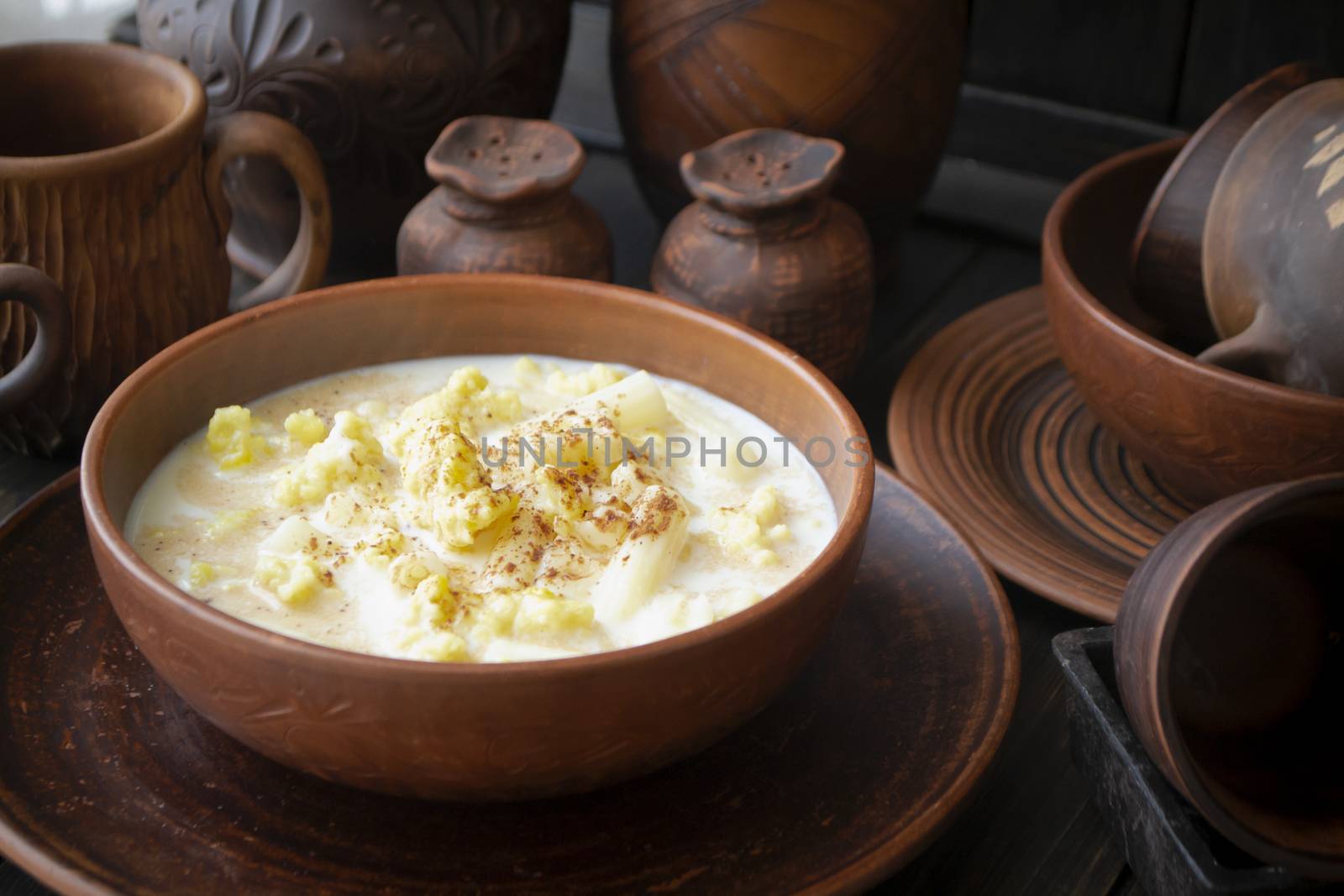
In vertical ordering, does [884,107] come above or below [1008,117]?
above

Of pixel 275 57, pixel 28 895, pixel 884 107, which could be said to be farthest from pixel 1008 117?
pixel 28 895

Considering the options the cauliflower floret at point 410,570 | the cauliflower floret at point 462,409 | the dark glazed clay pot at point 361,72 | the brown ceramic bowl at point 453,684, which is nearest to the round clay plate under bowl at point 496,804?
the brown ceramic bowl at point 453,684

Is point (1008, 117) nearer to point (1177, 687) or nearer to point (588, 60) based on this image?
point (588, 60)

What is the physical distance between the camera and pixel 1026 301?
158cm

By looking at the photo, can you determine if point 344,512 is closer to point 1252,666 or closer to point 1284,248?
point 1252,666

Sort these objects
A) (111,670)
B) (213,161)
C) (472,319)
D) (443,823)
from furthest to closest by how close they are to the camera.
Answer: (213,161) < (472,319) < (111,670) < (443,823)

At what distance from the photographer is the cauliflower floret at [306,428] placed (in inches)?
43.1

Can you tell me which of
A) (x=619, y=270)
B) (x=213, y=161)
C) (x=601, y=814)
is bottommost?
(x=619, y=270)

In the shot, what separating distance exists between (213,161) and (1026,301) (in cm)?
88

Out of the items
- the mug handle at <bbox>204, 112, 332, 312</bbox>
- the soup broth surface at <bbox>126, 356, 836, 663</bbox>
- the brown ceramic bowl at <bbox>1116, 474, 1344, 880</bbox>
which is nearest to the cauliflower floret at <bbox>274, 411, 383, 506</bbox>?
the soup broth surface at <bbox>126, 356, 836, 663</bbox>

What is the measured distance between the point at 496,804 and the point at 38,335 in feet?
2.07

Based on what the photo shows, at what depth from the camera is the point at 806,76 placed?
151 cm

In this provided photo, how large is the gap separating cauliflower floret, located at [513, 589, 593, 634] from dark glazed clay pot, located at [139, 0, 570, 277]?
2.66ft

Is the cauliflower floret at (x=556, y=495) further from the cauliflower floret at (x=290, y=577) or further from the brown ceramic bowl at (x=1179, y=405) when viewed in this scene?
the brown ceramic bowl at (x=1179, y=405)
